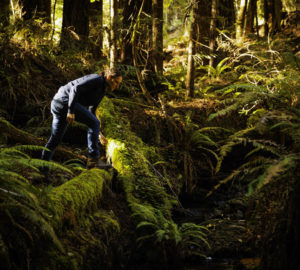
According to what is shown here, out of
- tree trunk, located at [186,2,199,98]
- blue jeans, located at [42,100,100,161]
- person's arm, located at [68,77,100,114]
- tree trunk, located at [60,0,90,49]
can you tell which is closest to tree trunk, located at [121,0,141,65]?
tree trunk, located at [60,0,90,49]

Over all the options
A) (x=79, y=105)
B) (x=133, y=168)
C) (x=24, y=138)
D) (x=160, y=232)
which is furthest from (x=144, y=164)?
(x=24, y=138)

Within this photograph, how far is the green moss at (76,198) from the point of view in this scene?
2863 millimetres

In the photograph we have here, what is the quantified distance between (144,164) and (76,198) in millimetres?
2019

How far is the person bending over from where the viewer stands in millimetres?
4559

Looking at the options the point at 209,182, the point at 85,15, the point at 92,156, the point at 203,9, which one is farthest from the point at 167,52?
the point at 92,156

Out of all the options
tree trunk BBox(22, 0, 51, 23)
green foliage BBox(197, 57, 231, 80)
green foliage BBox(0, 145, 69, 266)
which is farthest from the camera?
Answer: green foliage BBox(197, 57, 231, 80)

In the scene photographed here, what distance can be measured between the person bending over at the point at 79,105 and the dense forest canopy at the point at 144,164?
1.59ft

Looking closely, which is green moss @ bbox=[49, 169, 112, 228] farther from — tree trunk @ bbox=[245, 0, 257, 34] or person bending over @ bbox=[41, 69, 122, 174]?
tree trunk @ bbox=[245, 0, 257, 34]

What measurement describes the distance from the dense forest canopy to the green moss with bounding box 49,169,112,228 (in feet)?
0.05

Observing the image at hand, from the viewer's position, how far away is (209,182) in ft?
21.4

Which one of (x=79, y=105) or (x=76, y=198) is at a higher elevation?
(x=79, y=105)

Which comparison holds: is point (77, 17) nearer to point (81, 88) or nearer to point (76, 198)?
point (81, 88)

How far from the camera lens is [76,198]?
10.5 ft

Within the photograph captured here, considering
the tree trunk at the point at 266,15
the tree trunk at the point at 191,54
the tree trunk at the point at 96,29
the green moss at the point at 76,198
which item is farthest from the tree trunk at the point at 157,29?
the tree trunk at the point at 266,15
